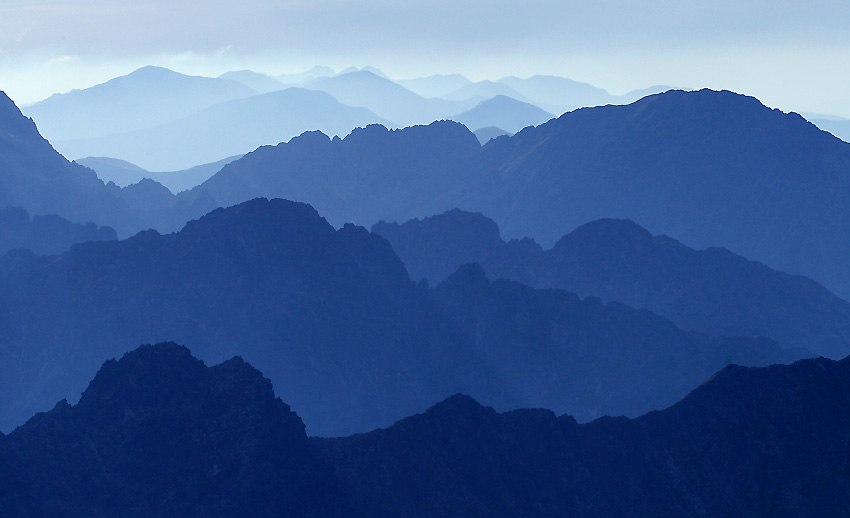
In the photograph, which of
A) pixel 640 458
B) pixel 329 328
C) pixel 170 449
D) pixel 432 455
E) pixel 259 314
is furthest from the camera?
pixel 259 314

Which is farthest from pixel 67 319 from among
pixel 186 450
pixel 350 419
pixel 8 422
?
pixel 186 450

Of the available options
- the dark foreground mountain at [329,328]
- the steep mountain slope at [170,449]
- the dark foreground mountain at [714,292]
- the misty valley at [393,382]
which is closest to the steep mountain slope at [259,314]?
the dark foreground mountain at [329,328]

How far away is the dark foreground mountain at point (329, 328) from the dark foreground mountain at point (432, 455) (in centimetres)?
5260

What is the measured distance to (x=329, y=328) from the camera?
15788cm

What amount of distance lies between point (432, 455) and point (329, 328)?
68.9 metres

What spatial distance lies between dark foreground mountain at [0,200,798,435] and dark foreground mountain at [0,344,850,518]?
173ft

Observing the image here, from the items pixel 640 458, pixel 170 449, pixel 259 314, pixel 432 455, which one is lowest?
pixel 640 458

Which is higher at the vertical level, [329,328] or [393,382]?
[329,328]

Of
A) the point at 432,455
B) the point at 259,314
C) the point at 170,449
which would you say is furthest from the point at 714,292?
the point at 170,449

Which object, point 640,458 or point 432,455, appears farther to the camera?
point 640,458

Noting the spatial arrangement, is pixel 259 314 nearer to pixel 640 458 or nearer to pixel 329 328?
pixel 329 328

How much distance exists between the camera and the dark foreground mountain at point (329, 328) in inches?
5930

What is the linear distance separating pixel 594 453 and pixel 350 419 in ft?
189

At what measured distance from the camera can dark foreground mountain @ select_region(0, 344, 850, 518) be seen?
85312 mm
